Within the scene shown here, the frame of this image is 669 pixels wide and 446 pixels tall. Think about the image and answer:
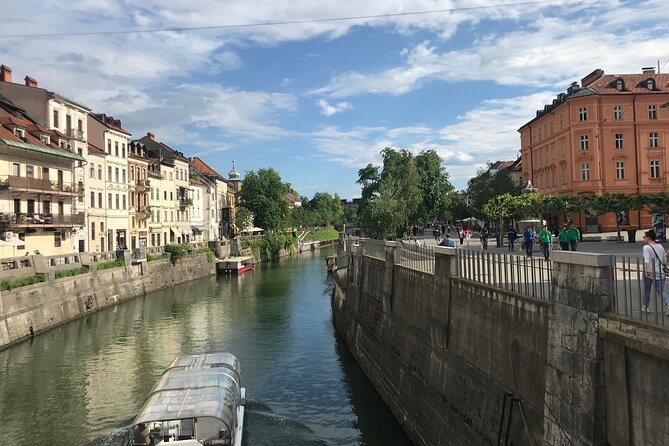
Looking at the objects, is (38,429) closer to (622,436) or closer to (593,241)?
(622,436)

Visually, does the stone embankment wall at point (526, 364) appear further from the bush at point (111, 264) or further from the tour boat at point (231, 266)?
the tour boat at point (231, 266)

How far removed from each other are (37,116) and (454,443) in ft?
148

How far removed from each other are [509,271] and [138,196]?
5575 centimetres

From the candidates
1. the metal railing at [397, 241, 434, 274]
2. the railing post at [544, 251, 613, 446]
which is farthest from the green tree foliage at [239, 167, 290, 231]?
the railing post at [544, 251, 613, 446]

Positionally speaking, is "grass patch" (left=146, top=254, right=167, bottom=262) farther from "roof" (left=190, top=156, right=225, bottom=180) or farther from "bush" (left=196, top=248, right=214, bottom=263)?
"roof" (left=190, top=156, right=225, bottom=180)

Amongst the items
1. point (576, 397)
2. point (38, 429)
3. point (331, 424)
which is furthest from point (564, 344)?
point (38, 429)

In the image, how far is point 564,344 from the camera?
891cm

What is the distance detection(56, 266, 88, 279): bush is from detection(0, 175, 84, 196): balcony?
688cm

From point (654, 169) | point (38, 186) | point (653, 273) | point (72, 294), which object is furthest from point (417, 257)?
point (654, 169)

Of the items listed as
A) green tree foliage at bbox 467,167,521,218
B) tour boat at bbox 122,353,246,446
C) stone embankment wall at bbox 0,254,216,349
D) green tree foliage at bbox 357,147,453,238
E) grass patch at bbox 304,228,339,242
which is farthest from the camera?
grass patch at bbox 304,228,339,242

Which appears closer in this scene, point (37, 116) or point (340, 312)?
point (340, 312)

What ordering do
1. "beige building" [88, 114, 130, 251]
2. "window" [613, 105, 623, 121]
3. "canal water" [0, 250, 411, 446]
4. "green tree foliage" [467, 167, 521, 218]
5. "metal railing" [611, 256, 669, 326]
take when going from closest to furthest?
"metal railing" [611, 256, 669, 326], "canal water" [0, 250, 411, 446], "window" [613, 105, 623, 121], "beige building" [88, 114, 130, 251], "green tree foliage" [467, 167, 521, 218]

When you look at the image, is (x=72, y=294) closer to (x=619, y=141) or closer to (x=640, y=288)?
(x=640, y=288)

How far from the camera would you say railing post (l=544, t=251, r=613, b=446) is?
8.21 m
